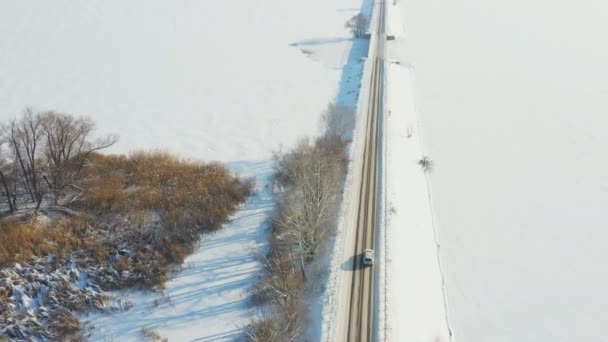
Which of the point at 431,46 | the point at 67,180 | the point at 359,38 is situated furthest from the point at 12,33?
the point at 431,46

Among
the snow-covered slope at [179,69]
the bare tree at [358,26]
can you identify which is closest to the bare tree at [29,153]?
the snow-covered slope at [179,69]

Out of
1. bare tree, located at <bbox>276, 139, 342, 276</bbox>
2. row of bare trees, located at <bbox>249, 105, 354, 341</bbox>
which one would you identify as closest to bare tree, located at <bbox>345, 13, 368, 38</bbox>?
row of bare trees, located at <bbox>249, 105, 354, 341</bbox>

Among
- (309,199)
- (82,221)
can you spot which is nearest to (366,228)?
(309,199)

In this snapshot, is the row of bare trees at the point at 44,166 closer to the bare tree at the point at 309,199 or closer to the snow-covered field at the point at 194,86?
the snow-covered field at the point at 194,86

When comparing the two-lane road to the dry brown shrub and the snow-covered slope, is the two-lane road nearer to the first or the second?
the snow-covered slope

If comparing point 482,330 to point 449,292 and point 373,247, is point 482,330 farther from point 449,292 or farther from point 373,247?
point 373,247
